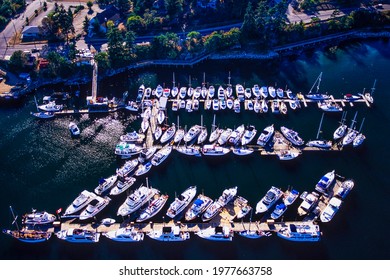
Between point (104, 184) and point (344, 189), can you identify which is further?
point (104, 184)

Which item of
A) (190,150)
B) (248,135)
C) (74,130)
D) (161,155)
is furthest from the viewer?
(74,130)

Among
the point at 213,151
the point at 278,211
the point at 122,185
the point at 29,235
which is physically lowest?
the point at 29,235

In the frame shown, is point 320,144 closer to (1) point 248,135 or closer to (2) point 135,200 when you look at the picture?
(1) point 248,135

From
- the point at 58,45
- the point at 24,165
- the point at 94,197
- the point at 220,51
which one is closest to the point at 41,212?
the point at 94,197

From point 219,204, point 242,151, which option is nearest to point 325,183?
point 242,151

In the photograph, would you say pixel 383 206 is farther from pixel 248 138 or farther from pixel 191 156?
pixel 191 156

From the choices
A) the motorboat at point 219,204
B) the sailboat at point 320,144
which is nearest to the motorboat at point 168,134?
the motorboat at point 219,204
